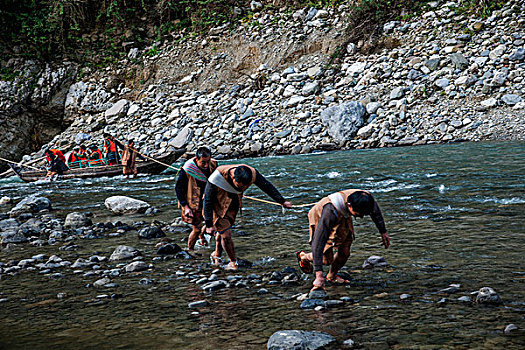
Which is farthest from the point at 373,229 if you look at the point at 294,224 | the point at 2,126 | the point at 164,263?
the point at 2,126

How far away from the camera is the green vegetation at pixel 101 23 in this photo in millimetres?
29562

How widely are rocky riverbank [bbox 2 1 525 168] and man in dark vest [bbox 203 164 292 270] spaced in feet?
47.0

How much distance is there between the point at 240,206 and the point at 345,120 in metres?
15.0

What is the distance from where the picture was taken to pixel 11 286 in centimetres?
546

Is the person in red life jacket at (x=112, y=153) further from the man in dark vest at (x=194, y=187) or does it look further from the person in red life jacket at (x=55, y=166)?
the man in dark vest at (x=194, y=187)

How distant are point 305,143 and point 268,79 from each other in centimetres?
614

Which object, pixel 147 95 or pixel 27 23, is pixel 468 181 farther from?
pixel 27 23

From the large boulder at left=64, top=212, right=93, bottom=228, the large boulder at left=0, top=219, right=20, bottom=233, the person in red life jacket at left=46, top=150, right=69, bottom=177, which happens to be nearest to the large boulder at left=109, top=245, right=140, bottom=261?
the large boulder at left=64, top=212, right=93, bottom=228

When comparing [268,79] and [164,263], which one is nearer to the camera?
[164,263]

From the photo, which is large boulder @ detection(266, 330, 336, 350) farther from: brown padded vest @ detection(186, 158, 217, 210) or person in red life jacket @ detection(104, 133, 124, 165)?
person in red life jacket @ detection(104, 133, 124, 165)

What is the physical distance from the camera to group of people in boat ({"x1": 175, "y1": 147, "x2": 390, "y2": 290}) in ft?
14.8

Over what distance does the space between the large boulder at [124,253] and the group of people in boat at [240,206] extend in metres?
0.81

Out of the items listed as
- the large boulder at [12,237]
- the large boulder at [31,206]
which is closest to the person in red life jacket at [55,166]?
the large boulder at [31,206]

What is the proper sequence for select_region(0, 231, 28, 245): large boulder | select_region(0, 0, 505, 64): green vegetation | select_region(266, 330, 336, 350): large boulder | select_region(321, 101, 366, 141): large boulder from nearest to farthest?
select_region(266, 330, 336, 350): large boulder → select_region(0, 231, 28, 245): large boulder → select_region(321, 101, 366, 141): large boulder → select_region(0, 0, 505, 64): green vegetation
